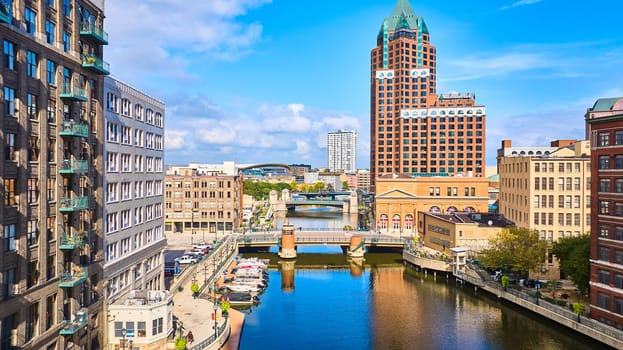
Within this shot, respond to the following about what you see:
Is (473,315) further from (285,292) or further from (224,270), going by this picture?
(224,270)

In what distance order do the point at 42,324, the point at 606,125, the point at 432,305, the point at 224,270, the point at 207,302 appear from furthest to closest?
1. the point at 224,270
2. the point at 432,305
3. the point at 207,302
4. the point at 606,125
5. the point at 42,324

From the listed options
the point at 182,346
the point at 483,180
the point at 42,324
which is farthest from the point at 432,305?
the point at 483,180

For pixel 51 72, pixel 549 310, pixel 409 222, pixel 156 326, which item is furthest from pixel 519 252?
pixel 409 222

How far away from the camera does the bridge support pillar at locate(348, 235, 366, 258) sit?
110500mm

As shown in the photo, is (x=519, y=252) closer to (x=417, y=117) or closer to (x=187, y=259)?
(x=187, y=259)

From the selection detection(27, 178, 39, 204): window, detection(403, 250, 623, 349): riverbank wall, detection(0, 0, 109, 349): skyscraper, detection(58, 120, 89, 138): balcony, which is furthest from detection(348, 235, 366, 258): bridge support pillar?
detection(27, 178, 39, 204): window

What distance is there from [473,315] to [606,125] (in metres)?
29.4

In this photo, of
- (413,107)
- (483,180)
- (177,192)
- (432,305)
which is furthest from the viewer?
(413,107)

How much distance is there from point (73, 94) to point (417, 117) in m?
151

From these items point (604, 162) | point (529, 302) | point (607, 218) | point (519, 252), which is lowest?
point (529, 302)

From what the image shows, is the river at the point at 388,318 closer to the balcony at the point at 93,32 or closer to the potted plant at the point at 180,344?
the potted plant at the point at 180,344

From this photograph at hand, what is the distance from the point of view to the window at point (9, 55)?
30.7 metres

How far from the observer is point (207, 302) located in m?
Answer: 63.2

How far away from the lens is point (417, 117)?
17675 centimetres
